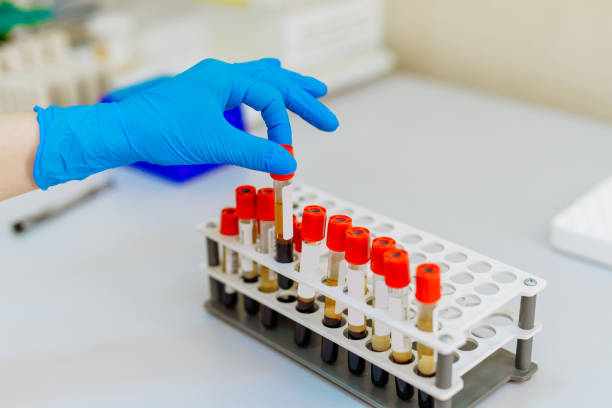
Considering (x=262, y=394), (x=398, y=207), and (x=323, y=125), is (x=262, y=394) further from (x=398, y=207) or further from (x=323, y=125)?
(x=398, y=207)

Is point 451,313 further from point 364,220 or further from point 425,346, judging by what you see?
point 364,220

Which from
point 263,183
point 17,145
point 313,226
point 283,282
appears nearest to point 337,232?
point 313,226

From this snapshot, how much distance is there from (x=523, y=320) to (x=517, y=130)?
79 centimetres

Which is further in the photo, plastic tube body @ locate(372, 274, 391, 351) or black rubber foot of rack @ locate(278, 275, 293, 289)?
black rubber foot of rack @ locate(278, 275, 293, 289)

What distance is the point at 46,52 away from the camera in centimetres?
169

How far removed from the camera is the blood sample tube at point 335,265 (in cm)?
84

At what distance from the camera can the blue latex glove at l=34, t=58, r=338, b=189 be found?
875 millimetres

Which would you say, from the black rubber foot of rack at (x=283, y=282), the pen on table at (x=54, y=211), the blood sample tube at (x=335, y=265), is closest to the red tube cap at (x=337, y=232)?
the blood sample tube at (x=335, y=265)

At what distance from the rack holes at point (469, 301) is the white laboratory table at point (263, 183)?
5.0 inches

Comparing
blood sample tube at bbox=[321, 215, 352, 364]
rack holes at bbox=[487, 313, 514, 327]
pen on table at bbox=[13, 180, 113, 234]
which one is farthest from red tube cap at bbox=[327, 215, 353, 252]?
pen on table at bbox=[13, 180, 113, 234]

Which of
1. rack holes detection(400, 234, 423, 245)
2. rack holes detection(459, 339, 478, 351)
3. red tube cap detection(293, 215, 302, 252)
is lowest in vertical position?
rack holes detection(459, 339, 478, 351)

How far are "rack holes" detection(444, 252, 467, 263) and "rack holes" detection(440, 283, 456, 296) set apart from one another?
2.4 inches

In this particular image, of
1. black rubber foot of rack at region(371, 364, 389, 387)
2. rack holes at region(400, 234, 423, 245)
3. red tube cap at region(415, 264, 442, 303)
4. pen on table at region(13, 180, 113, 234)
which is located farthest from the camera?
pen on table at region(13, 180, 113, 234)

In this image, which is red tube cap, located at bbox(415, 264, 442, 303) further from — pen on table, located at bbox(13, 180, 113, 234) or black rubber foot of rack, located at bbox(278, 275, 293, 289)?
pen on table, located at bbox(13, 180, 113, 234)
